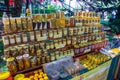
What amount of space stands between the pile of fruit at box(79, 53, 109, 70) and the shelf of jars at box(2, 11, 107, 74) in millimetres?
156

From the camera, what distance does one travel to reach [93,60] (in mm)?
2609

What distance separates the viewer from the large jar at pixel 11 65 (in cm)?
184

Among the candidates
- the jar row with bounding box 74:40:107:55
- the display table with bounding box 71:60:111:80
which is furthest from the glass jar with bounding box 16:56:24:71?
the jar row with bounding box 74:40:107:55

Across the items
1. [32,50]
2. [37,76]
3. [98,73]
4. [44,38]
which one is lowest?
[98,73]

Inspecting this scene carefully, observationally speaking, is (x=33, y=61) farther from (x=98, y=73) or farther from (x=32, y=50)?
(x=98, y=73)

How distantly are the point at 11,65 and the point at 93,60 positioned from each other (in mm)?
1544

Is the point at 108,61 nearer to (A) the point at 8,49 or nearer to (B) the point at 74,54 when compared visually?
(B) the point at 74,54

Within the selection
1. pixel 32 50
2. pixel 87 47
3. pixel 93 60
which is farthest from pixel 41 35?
pixel 93 60

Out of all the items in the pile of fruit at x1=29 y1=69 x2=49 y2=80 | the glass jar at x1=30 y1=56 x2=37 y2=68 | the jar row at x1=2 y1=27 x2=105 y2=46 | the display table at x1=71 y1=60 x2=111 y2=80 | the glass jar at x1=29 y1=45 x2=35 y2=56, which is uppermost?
the jar row at x1=2 y1=27 x2=105 y2=46

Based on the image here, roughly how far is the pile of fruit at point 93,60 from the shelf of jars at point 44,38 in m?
0.16

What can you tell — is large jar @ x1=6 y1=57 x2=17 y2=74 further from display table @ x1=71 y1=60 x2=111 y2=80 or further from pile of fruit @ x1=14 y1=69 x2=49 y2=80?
display table @ x1=71 y1=60 x2=111 y2=80

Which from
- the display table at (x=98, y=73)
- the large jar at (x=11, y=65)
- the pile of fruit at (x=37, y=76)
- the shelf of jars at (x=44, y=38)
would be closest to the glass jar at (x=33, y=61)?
the shelf of jars at (x=44, y=38)

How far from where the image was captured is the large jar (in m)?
1.84

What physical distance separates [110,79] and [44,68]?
1.65m
